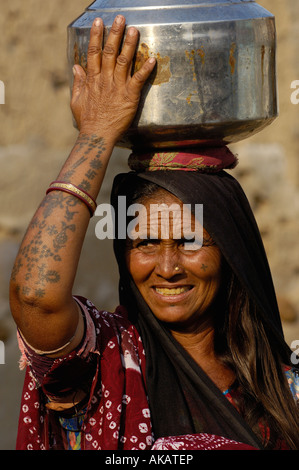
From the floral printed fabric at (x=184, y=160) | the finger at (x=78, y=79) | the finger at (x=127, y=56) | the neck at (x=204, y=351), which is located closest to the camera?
the finger at (x=127, y=56)

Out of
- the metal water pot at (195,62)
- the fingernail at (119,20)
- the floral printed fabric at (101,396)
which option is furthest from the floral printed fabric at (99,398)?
the fingernail at (119,20)

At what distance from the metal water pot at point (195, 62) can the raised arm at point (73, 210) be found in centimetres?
4

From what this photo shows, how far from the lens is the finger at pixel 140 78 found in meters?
2.31

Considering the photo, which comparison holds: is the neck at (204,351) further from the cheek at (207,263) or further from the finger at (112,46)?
the finger at (112,46)

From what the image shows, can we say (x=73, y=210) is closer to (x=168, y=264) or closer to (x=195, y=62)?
(x=168, y=264)

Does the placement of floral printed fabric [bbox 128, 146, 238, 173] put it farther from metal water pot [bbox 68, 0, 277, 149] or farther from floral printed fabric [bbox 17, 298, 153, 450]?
floral printed fabric [bbox 17, 298, 153, 450]

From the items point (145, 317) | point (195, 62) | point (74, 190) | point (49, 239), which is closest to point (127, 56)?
point (195, 62)

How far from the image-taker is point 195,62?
7.59ft

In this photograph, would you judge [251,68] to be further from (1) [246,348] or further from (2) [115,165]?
(2) [115,165]

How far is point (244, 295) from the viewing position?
111 inches

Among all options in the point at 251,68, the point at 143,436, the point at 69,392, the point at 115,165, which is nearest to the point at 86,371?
the point at 69,392

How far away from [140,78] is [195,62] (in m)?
0.15

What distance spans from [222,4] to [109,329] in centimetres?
100

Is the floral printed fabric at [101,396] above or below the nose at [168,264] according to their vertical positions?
below
